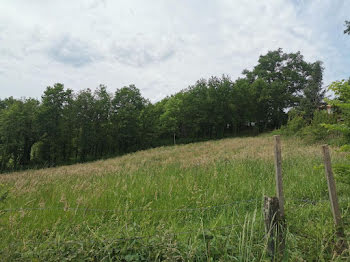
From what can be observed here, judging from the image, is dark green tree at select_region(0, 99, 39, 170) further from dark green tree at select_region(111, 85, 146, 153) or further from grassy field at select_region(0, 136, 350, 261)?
grassy field at select_region(0, 136, 350, 261)

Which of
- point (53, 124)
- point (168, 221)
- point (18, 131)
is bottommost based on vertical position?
point (168, 221)

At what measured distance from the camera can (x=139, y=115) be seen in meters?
40.9

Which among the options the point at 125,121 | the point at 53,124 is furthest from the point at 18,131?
the point at 125,121

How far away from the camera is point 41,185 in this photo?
18.0 feet

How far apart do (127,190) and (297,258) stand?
3.74 m

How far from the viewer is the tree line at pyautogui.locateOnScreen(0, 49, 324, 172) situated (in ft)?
99.3

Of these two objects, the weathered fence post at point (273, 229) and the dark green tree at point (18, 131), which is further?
the dark green tree at point (18, 131)

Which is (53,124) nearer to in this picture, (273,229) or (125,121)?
(125,121)

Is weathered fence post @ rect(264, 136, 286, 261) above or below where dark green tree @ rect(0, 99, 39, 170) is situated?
below

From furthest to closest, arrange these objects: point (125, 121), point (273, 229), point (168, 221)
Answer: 1. point (125, 121)
2. point (168, 221)
3. point (273, 229)

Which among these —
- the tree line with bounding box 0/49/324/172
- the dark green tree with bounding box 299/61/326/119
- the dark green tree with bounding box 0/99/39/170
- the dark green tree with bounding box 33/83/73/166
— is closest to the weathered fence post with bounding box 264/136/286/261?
the tree line with bounding box 0/49/324/172

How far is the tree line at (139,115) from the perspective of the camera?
30266mm

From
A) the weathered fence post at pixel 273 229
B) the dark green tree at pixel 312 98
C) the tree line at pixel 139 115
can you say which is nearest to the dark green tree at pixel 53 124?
the tree line at pixel 139 115

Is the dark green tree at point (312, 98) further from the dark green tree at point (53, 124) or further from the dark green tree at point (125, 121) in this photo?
the dark green tree at point (53, 124)
